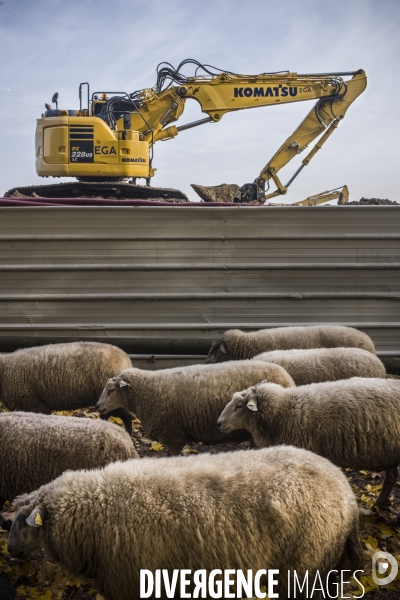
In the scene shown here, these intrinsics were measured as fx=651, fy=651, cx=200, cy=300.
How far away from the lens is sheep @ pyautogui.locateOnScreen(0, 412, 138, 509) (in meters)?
4.11

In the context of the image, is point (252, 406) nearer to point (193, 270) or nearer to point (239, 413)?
point (239, 413)

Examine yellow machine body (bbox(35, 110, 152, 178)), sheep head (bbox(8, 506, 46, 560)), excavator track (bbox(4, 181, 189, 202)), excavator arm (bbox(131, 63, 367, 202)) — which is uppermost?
excavator arm (bbox(131, 63, 367, 202))

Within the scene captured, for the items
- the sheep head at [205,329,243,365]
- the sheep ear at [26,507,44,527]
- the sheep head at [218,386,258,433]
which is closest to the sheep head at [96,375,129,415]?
the sheep head at [218,386,258,433]

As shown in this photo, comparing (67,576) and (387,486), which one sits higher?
(387,486)

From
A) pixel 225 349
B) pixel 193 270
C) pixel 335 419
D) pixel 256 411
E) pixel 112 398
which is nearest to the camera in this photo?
pixel 335 419

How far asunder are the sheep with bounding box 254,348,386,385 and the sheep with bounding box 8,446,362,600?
8.18ft

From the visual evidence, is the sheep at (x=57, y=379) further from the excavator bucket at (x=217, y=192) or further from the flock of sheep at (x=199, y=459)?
the excavator bucket at (x=217, y=192)

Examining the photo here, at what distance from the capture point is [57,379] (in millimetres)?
6324

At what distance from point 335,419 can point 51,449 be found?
75.7 inches

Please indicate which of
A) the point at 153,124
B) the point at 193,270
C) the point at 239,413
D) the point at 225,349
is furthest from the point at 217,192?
the point at 239,413

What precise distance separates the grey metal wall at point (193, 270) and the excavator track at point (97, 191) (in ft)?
17.6

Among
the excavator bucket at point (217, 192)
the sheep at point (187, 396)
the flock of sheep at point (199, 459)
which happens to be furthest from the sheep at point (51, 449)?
the excavator bucket at point (217, 192)

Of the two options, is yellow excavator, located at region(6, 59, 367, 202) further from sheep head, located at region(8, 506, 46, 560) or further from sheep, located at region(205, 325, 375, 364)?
sheep head, located at region(8, 506, 46, 560)

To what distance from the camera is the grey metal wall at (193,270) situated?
8438mm
